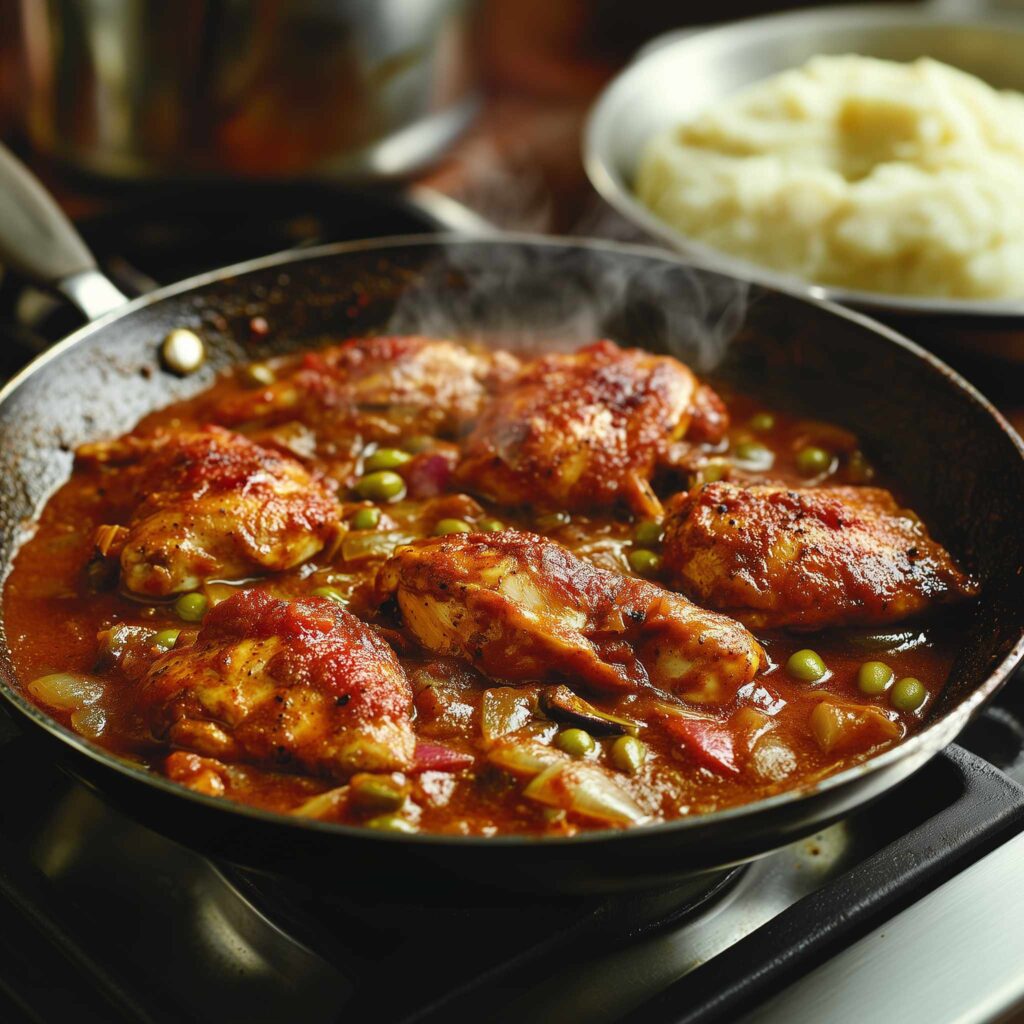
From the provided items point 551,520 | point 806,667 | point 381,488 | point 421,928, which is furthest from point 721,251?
point 421,928

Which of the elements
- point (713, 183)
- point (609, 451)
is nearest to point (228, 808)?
point (609, 451)

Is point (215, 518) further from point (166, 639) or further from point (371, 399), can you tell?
point (371, 399)

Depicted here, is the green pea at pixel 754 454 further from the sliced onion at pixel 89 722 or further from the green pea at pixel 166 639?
the sliced onion at pixel 89 722

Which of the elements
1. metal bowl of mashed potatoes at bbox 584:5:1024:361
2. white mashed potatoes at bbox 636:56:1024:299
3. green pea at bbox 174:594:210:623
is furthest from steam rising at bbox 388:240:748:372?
green pea at bbox 174:594:210:623

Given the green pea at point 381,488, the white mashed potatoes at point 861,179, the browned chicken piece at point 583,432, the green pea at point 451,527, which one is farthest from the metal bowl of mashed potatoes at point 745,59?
the green pea at point 451,527

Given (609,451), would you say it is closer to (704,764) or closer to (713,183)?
(704,764)

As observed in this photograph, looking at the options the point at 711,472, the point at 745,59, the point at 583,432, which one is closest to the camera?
the point at 583,432
